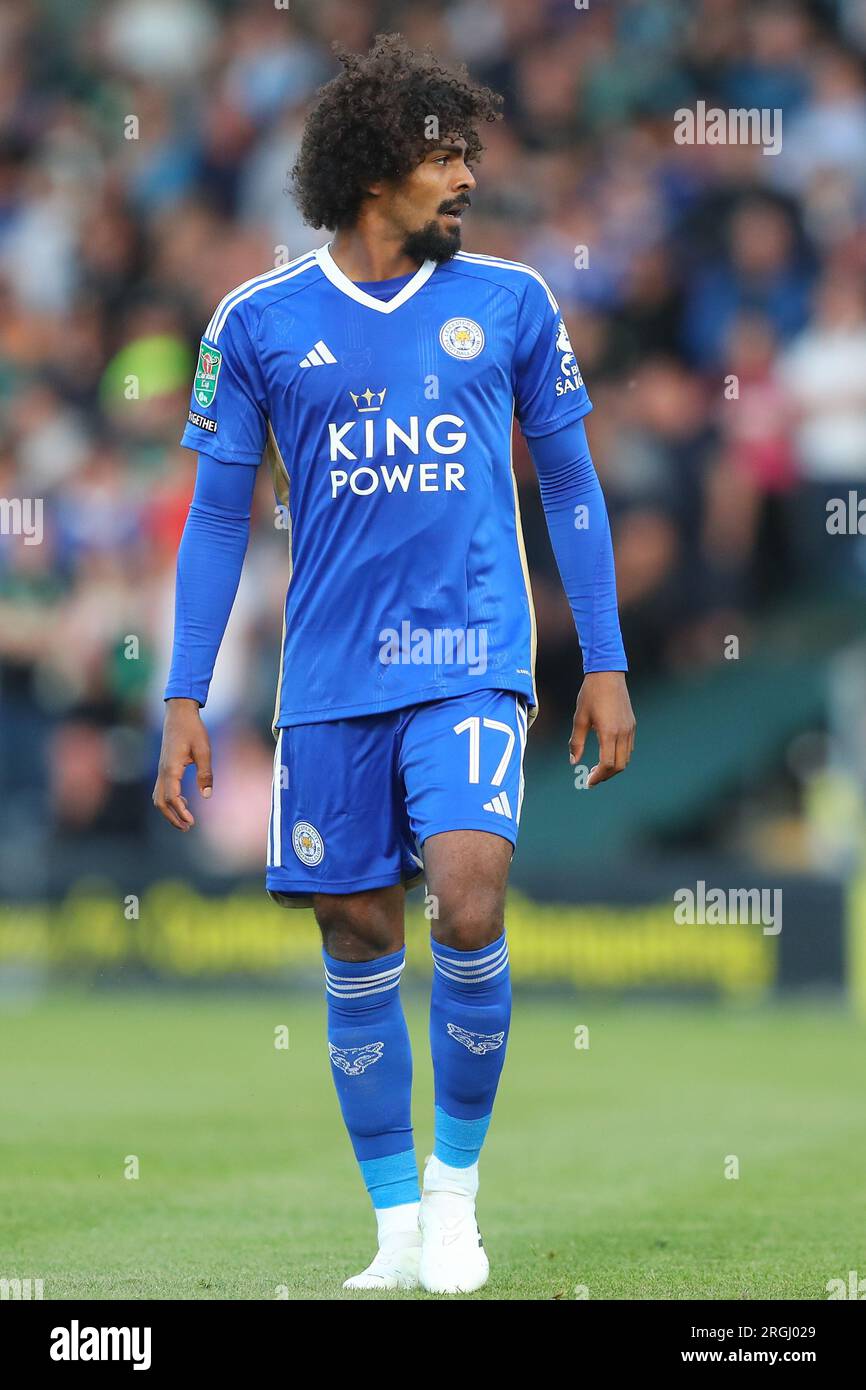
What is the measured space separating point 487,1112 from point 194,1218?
124 centimetres

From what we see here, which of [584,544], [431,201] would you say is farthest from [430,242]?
[584,544]

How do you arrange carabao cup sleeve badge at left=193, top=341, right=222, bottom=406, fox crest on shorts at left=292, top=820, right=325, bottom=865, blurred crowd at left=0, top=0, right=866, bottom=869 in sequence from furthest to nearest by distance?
blurred crowd at left=0, top=0, right=866, bottom=869 < carabao cup sleeve badge at left=193, top=341, right=222, bottom=406 < fox crest on shorts at left=292, top=820, right=325, bottom=865

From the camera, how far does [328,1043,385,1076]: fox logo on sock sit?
198 inches

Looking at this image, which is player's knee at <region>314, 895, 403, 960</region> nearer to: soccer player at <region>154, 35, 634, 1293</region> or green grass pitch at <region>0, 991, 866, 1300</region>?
soccer player at <region>154, 35, 634, 1293</region>

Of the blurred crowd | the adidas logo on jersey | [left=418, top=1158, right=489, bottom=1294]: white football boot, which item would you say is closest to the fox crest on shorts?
[left=418, top=1158, right=489, bottom=1294]: white football boot

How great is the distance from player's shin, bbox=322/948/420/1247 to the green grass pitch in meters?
0.24

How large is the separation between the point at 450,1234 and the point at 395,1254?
165 mm

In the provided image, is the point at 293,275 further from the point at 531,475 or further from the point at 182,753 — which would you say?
the point at 531,475

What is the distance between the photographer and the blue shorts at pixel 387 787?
479 centimetres

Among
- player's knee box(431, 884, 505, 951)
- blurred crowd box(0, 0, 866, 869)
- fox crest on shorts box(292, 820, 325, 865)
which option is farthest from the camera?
blurred crowd box(0, 0, 866, 869)

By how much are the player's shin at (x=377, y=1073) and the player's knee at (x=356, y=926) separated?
4 centimetres

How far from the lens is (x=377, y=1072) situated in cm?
504

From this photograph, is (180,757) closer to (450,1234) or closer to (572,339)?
(450,1234)

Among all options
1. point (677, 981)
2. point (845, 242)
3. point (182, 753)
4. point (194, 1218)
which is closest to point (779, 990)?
point (677, 981)
